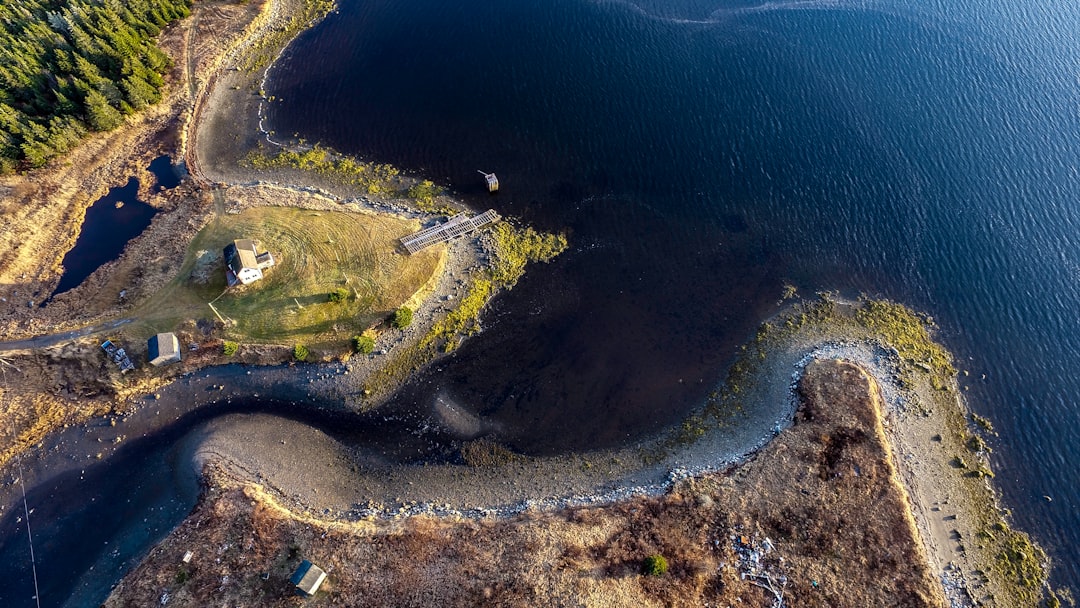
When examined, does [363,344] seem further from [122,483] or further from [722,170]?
[722,170]

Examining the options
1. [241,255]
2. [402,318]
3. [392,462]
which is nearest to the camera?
[392,462]

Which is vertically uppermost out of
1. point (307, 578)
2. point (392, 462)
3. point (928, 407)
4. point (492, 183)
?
point (492, 183)

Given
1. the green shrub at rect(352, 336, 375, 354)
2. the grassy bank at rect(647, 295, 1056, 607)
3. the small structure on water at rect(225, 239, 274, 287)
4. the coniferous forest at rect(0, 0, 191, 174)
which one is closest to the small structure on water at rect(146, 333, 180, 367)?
the small structure on water at rect(225, 239, 274, 287)

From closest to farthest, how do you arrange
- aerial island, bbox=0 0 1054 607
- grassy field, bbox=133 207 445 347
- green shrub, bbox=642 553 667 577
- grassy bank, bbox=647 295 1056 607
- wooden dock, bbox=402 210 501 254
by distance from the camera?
green shrub, bbox=642 553 667 577 → aerial island, bbox=0 0 1054 607 → grassy bank, bbox=647 295 1056 607 → grassy field, bbox=133 207 445 347 → wooden dock, bbox=402 210 501 254

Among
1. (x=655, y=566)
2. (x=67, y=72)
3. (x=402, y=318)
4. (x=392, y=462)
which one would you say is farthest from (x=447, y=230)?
(x=67, y=72)

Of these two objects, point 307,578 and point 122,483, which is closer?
point 307,578

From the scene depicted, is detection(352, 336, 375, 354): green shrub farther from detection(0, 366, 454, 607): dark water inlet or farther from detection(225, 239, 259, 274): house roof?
detection(225, 239, 259, 274): house roof

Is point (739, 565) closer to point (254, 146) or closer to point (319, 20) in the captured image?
point (254, 146)
